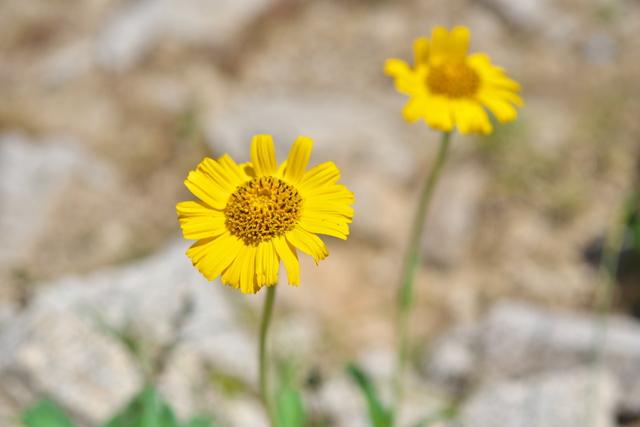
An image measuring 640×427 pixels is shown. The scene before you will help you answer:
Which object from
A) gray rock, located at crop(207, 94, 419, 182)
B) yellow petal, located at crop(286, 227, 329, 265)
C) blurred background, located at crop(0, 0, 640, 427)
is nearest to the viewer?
yellow petal, located at crop(286, 227, 329, 265)

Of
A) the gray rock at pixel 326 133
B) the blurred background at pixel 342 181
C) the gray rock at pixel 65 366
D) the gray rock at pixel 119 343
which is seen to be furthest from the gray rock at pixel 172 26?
the gray rock at pixel 65 366

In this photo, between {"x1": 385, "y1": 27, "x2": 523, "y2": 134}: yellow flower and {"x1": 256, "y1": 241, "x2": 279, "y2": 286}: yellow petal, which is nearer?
{"x1": 256, "y1": 241, "x2": 279, "y2": 286}: yellow petal

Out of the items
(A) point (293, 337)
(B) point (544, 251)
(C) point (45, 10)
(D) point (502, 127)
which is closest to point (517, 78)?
(D) point (502, 127)

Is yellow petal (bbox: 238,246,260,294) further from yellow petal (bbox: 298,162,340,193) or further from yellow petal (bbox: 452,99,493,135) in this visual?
yellow petal (bbox: 452,99,493,135)

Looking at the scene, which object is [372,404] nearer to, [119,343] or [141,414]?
[141,414]

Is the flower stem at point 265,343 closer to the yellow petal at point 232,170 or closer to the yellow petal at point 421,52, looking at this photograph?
the yellow petal at point 232,170

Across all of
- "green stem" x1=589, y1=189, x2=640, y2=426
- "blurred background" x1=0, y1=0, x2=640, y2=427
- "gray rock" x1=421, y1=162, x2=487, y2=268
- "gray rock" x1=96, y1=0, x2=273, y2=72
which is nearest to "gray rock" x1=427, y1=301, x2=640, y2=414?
"blurred background" x1=0, y1=0, x2=640, y2=427

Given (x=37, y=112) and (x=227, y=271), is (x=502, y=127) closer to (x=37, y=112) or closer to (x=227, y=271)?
(x=227, y=271)

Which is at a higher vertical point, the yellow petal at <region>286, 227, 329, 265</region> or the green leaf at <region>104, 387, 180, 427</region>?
the yellow petal at <region>286, 227, 329, 265</region>
